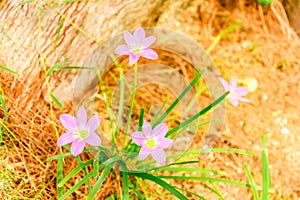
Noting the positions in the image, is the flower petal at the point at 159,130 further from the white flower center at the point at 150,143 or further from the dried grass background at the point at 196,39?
the dried grass background at the point at 196,39

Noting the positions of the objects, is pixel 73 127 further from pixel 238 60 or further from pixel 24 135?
pixel 238 60

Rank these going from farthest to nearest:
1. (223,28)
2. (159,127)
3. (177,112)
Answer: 1. (223,28)
2. (177,112)
3. (159,127)

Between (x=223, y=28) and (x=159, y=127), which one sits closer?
(x=159, y=127)

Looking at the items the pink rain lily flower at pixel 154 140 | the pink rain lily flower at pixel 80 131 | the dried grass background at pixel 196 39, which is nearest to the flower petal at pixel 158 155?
the pink rain lily flower at pixel 154 140

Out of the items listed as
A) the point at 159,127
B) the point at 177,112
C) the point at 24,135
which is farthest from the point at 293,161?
the point at 24,135

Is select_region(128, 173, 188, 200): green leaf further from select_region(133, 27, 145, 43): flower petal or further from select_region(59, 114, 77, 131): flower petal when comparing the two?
select_region(133, 27, 145, 43): flower petal

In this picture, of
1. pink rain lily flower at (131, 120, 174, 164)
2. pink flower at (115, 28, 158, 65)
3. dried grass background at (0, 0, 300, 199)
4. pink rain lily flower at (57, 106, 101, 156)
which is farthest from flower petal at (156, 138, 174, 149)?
dried grass background at (0, 0, 300, 199)
